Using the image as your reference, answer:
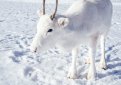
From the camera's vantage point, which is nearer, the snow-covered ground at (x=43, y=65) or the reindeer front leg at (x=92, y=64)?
the snow-covered ground at (x=43, y=65)

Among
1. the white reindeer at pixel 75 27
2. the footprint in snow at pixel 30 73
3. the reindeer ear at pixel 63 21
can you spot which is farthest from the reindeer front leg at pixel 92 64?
the footprint in snow at pixel 30 73

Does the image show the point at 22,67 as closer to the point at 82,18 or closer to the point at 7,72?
the point at 7,72

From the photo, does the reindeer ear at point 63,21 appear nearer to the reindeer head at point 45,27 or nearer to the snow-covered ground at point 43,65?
the reindeer head at point 45,27

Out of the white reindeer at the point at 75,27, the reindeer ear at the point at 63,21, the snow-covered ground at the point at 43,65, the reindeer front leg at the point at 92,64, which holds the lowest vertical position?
the snow-covered ground at the point at 43,65

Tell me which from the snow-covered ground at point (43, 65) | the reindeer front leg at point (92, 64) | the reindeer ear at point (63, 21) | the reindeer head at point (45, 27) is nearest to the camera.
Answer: the reindeer head at point (45, 27)

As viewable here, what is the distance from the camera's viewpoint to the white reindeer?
5391 mm

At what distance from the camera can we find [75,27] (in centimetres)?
572

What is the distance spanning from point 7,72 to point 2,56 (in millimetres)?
1100

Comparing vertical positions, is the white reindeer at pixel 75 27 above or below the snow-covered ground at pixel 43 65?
above

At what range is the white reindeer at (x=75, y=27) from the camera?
539 centimetres

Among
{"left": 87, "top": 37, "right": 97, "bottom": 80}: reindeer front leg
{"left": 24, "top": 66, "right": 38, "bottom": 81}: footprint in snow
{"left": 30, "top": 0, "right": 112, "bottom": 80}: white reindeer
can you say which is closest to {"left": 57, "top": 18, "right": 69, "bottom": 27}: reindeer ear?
{"left": 30, "top": 0, "right": 112, "bottom": 80}: white reindeer

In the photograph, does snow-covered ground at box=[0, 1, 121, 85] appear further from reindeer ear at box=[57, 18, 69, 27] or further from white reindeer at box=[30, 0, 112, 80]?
reindeer ear at box=[57, 18, 69, 27]

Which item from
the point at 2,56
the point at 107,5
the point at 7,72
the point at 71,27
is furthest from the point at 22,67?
the point at 107,5

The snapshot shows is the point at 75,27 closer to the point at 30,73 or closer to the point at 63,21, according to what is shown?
the point at 63,21
